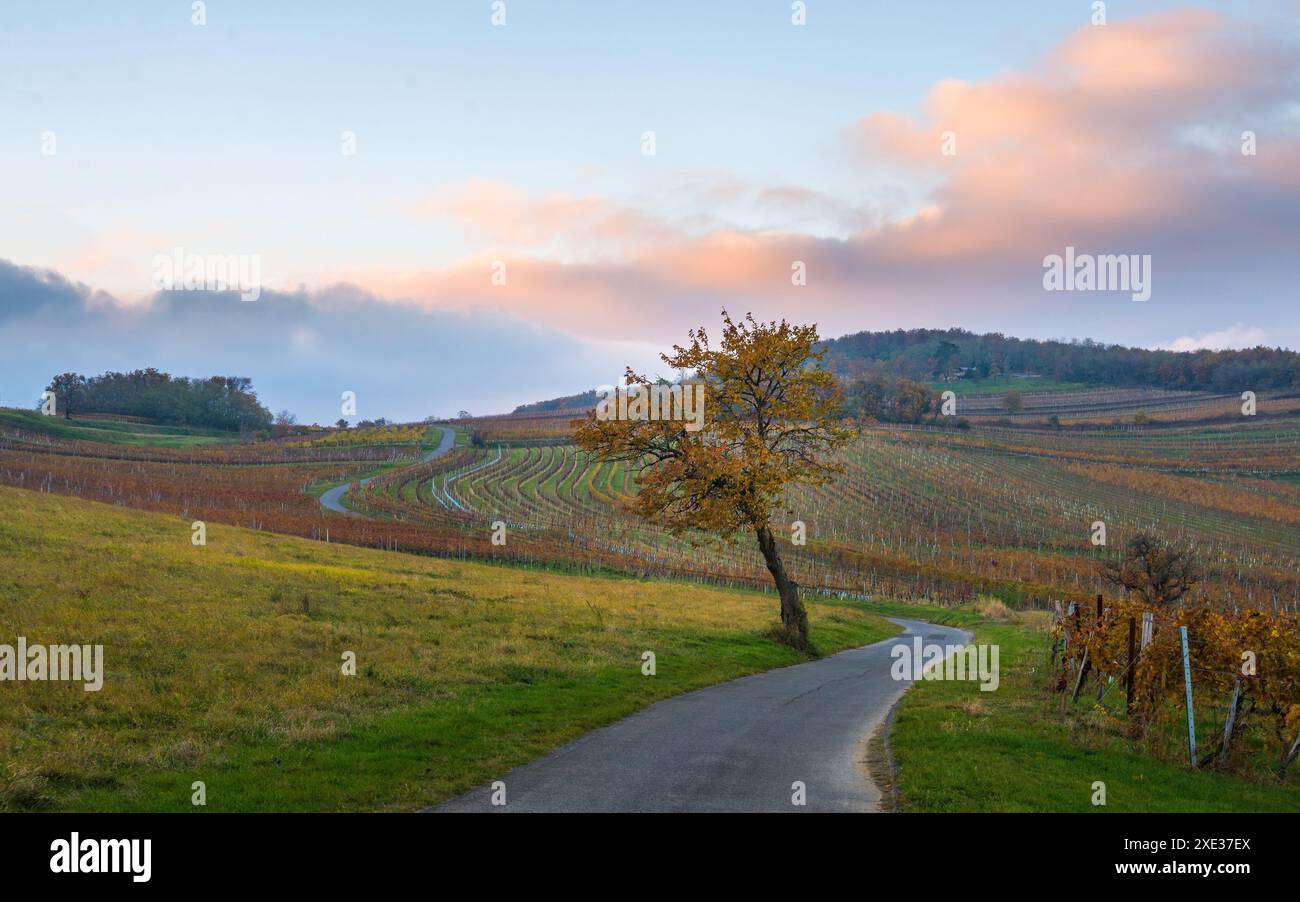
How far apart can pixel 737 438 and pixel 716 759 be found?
2086 centimetres

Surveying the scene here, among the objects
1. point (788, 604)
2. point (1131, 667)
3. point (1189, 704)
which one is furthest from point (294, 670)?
point (788, 604)

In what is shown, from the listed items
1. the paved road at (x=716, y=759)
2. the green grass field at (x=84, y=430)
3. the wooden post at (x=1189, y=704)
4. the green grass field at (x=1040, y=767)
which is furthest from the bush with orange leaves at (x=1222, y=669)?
the green grass field at (x=84, y=430)

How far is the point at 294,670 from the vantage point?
21.3m

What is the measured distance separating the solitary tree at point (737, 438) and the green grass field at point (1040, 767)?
12.3m

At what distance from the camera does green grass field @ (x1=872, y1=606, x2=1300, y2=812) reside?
13195 millimetres

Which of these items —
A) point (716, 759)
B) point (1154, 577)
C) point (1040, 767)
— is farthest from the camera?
point (1154, 577)

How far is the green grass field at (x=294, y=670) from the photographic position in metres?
13.1

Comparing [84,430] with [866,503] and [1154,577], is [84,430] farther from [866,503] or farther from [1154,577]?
[1154,577]

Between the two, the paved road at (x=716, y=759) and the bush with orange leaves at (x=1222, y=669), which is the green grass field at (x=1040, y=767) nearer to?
the bush with orange leaves at (x=1222, y=669)

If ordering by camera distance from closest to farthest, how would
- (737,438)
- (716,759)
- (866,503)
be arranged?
(716,759) < (737,438) < (866,503)

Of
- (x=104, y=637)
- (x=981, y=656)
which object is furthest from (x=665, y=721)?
(x=981, y=656)
